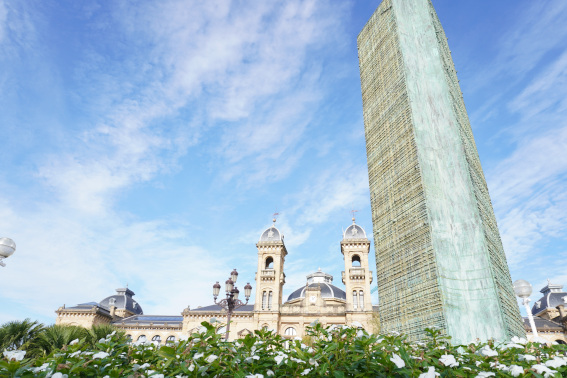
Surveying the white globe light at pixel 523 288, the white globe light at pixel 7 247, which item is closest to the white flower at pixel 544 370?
the white globe light at pixel 523 288

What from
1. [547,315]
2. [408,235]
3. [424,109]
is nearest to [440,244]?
[408,235]

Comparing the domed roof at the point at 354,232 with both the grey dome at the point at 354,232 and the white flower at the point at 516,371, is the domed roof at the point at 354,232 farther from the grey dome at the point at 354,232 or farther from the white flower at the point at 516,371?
the white flower at the point at 516,371

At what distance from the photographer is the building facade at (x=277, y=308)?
39.9 m

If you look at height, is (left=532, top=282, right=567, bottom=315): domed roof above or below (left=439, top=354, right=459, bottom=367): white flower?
above

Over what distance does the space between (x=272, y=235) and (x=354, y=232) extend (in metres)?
10.9

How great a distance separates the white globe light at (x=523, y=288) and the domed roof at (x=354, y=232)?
3182 centimetres

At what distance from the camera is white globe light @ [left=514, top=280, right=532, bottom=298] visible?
12875mm

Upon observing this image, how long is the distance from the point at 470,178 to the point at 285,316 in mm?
36632

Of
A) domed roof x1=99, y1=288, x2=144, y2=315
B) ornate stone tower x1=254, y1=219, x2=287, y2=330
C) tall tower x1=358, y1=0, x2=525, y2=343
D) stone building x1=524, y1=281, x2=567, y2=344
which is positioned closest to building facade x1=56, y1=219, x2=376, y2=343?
ornate stone tower x1=254, y1=219, x2=287, y2=330

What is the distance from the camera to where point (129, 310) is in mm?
A: 55750

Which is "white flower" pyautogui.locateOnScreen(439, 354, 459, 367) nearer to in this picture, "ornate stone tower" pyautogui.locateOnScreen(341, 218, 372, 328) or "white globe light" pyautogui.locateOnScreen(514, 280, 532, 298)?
"white globe light" pyautogui.locateOnScreen(514, 280, 532, 298)

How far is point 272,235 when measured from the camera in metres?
45.5

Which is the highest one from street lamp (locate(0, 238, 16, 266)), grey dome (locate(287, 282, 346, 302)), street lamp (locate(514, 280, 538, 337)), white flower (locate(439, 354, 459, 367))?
grey dome (locate(287, 282, 346, 302))

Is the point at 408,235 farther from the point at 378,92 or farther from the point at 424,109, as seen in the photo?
the point at 378,92
